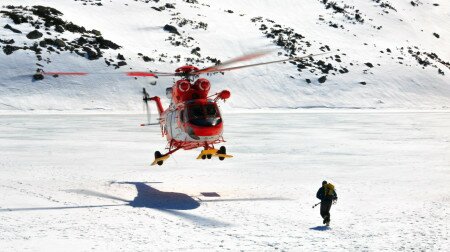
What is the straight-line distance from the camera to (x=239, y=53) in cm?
6562

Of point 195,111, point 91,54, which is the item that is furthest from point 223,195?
point 91,54

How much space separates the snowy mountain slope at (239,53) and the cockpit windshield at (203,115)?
34.8m

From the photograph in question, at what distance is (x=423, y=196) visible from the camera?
604 inches

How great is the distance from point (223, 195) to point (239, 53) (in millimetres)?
51615

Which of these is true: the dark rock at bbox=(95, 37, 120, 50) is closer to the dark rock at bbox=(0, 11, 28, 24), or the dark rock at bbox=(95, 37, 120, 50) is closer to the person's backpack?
the dark rock at bbox=(0, 11, 28, 24)

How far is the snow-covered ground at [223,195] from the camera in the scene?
11.0 m

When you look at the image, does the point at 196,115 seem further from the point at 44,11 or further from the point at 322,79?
the point at 44,11

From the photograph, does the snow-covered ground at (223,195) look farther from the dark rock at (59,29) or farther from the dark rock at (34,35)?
the dark rock at (59,29)

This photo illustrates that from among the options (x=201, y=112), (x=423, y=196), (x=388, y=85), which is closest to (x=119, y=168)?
(x=201, y=112)

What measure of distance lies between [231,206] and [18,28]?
5024cm

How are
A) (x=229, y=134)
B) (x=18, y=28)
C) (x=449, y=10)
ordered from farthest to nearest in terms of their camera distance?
(x=449, y=10), (x=18, y=28), (x=229, y=134)

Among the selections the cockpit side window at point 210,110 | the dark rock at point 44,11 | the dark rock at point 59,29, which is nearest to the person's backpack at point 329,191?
the cockpit side window at point 210,110

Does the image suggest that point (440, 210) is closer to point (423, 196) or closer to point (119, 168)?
point (423, 196)

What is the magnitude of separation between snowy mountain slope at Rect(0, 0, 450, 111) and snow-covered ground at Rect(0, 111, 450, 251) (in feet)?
74.3
